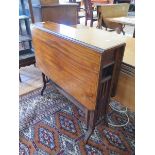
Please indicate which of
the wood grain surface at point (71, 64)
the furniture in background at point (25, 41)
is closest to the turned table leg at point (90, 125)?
the wood grain surface at point (71, 64)

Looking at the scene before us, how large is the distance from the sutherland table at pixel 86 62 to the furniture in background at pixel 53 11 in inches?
21.2

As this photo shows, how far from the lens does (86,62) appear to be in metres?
1.08

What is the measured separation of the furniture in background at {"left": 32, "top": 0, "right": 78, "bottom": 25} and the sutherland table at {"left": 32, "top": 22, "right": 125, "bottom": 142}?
0.54 m

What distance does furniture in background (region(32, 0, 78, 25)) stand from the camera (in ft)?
6.46

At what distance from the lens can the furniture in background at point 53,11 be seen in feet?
6.46

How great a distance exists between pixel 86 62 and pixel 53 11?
1255mm

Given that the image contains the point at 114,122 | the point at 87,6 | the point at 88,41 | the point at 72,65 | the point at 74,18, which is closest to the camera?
the point at 88,41

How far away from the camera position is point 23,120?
1.63 meters

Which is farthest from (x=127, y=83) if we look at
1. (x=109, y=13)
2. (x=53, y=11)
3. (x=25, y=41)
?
(x=109, y=13)

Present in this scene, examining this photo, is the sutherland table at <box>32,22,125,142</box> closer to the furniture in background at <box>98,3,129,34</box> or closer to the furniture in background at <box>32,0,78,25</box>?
the furniture in background at <box>32,0,78,25</box>
